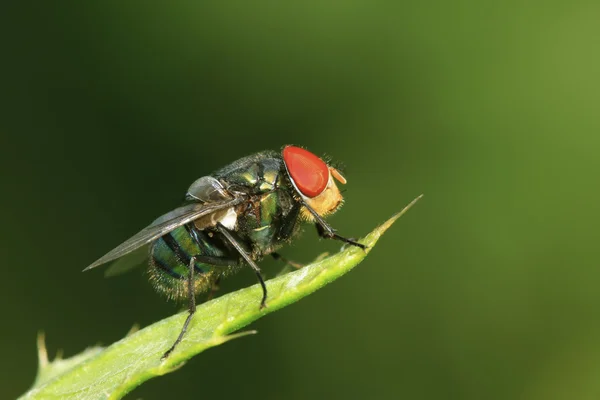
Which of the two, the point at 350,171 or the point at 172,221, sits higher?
the point at 172,221

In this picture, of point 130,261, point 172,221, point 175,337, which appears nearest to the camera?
point 175,337

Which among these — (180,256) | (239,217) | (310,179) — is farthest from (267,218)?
(180,256)

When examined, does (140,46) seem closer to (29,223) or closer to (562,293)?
(29,223)

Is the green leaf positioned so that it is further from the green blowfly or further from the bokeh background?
the bokeh background

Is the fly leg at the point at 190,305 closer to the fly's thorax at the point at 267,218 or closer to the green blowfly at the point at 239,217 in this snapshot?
the green blowfly at the point at 239,217

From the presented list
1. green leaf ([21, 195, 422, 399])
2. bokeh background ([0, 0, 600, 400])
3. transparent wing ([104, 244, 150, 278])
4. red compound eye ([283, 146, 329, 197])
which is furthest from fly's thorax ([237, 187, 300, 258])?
bokeh background ([0, 0, 600, 400])

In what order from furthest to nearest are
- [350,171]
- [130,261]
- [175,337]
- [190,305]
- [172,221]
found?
[350,171] → [130,261] → [172,221] → [190,305] → [175,337]

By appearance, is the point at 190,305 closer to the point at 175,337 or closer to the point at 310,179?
the point at 175,337

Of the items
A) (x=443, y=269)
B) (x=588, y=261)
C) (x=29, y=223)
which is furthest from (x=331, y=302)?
(x=29, y=223)
